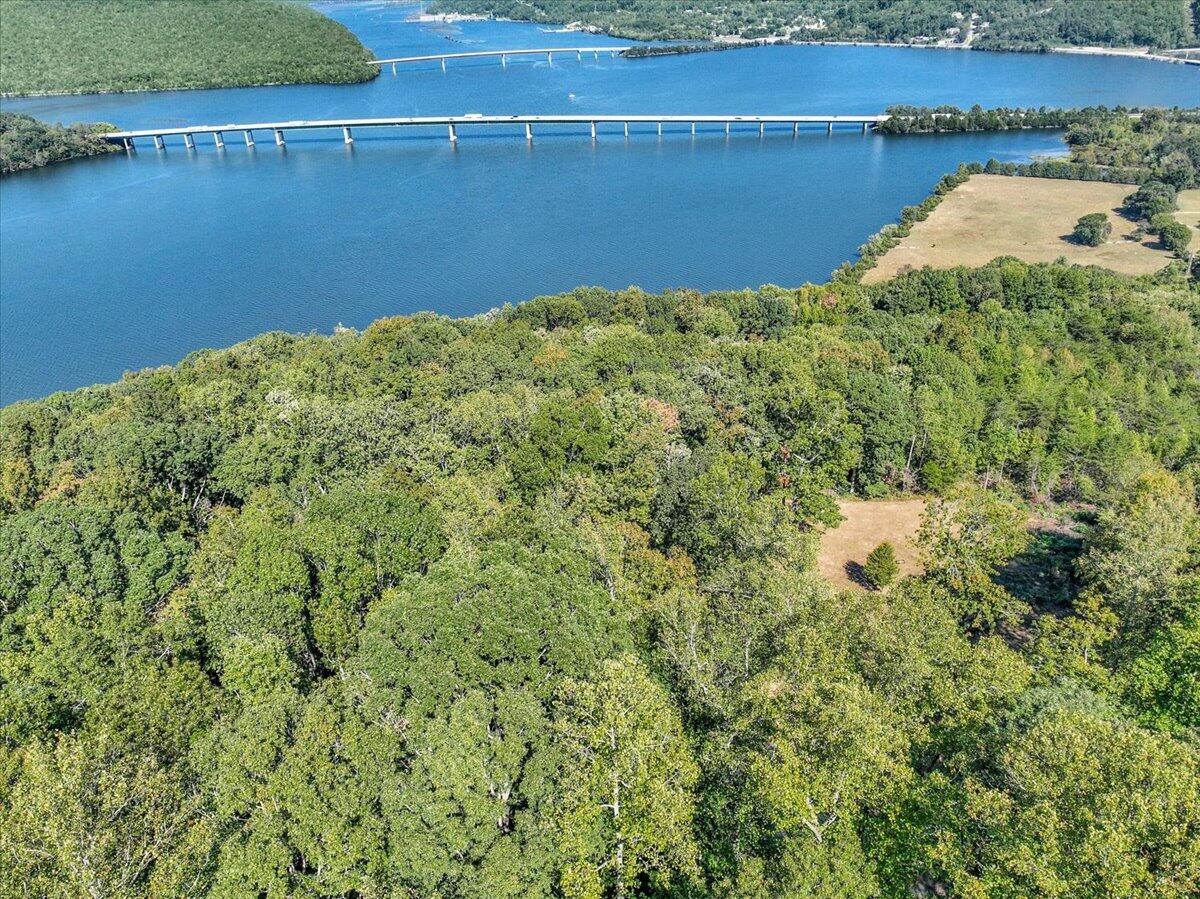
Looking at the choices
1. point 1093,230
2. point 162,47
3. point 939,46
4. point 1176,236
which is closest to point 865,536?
point 1093,230

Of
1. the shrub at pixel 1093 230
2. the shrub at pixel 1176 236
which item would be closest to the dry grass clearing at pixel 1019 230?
the shrub at pixel 1093 230

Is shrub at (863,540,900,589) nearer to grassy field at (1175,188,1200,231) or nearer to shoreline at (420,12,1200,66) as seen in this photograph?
grassy field at (1175,188,1200,231)

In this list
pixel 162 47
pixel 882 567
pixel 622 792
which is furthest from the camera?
pixel 162 47

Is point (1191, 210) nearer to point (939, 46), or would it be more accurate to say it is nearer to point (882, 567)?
point (882, 567)

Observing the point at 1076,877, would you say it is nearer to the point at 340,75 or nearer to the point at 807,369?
the point at 807,369

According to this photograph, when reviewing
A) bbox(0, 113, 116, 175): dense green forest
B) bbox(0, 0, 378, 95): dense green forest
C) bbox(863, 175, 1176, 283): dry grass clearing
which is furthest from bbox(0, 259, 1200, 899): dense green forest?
bbox(0, 0, 378, 95): dense green forest

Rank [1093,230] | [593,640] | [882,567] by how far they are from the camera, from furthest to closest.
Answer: [1093,230] < [882,567] < [593,640]
